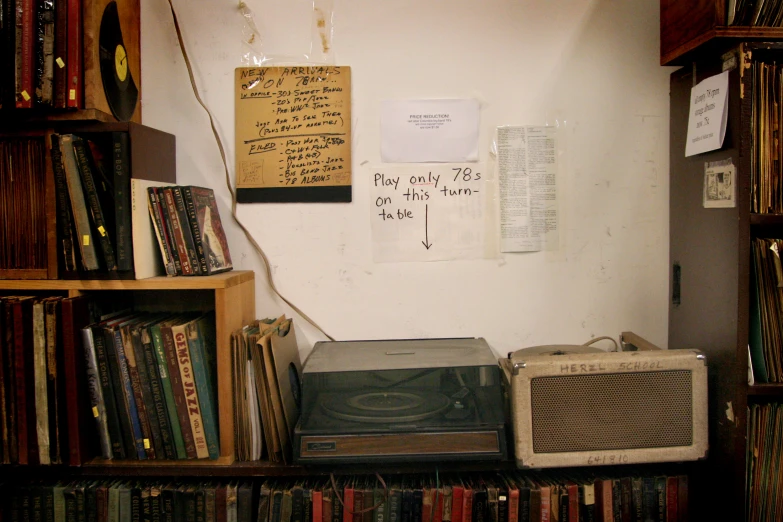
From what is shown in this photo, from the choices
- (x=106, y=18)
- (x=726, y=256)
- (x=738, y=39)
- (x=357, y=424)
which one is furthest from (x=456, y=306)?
(x=106, y=18)

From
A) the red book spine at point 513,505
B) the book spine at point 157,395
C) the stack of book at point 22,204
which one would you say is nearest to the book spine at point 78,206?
the stack of book at point 22,204

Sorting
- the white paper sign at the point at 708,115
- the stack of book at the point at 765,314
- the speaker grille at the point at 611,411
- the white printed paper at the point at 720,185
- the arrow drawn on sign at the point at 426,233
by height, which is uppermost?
the white paper sign at the point at 708,115

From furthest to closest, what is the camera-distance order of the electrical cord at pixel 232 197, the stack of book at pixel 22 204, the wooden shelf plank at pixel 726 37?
the electrical cord at pixel 232 197 < the stack of book at pixel 22 204 < the wooden shelf plank at pixel 726 37

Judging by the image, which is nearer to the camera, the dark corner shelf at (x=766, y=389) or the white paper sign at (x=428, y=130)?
the dark corner shelf at (x=766, y=389)

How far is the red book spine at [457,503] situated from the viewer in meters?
1.21

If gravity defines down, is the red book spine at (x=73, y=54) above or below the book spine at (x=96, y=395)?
above

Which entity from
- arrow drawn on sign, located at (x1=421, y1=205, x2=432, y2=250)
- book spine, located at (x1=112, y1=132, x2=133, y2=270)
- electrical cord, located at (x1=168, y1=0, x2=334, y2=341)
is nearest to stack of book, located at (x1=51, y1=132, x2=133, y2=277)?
book spine, located at (x1=112, y1=132, x2=133, y2=270)

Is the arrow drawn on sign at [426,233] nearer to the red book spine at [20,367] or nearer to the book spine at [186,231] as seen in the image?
the book spine at [186,231]

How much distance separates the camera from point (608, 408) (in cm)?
121

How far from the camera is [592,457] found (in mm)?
1195

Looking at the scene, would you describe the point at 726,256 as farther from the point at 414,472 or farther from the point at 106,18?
the point at 106,18

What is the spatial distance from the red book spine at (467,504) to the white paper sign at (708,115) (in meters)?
0.99

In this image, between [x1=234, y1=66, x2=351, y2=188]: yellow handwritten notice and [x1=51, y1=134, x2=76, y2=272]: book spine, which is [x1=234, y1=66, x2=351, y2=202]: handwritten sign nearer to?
[x1=234, y1=66, x2=351, y2=188]: yellow handwritten notice

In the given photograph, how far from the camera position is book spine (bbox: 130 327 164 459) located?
1238mm
